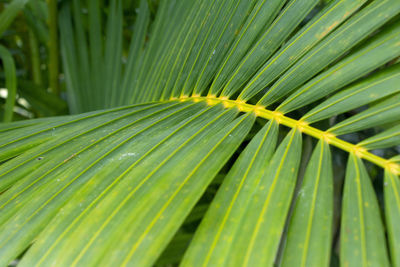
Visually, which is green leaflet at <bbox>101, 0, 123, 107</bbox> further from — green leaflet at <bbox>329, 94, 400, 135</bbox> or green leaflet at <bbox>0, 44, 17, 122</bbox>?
green leaflet at <bbox>329, 94, 400, 135</bbox>

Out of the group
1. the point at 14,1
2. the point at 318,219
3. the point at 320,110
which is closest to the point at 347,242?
the point at 318,219

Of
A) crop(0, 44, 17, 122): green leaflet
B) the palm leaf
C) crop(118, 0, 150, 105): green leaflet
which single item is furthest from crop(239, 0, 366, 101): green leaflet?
crop(0, 44, 17, 122): green leaflet

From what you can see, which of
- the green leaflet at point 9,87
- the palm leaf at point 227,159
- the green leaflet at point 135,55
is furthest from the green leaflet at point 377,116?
the green leaflet at point 9,87

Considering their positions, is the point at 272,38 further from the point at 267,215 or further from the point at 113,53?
the point at 113,53

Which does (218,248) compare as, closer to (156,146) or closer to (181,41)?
(156,146)

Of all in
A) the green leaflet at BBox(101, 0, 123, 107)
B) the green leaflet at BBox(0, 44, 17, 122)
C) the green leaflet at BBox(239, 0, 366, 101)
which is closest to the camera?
the green leaflet at BBox(239, 0, 366, 101)
